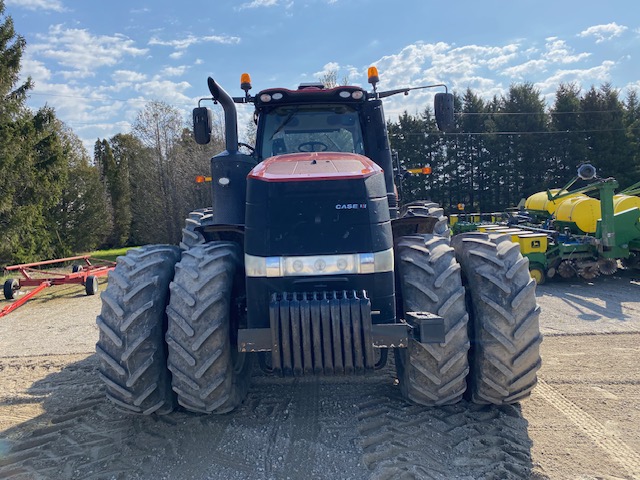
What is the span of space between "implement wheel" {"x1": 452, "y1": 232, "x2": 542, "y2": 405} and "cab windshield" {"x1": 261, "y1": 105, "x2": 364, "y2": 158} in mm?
2049

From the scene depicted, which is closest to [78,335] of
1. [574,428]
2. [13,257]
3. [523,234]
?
[574,428]

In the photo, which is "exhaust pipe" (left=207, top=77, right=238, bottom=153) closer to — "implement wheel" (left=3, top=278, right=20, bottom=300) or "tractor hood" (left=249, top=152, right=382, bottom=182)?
"tractor hood" (left=249, top=152, right=382, bottom=182)

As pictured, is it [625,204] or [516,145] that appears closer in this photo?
[625,204]

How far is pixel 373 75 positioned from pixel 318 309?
3091mm

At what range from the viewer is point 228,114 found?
444 centimetres

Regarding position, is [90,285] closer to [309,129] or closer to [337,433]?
[309,129]

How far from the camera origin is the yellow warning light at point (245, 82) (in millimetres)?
5203

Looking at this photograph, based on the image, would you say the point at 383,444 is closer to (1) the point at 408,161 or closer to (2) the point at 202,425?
(2) the point at 202,425

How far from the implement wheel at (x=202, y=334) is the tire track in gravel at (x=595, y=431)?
2.73m

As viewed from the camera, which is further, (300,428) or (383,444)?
(300,428)

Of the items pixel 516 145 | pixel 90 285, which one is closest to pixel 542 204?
pixel 90 285

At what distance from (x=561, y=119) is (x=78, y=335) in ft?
108

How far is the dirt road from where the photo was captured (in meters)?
3.12

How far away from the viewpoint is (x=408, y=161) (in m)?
34.9
